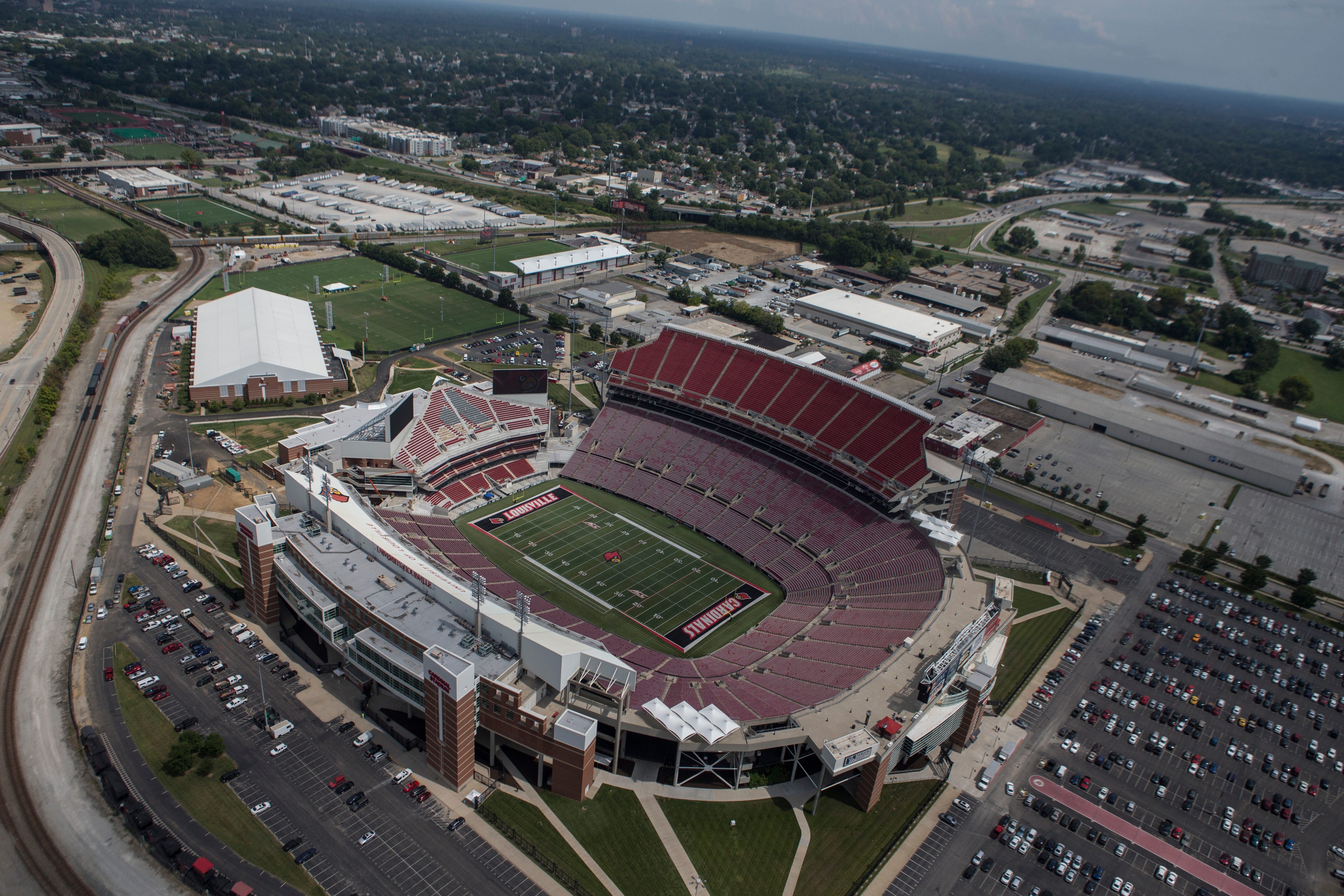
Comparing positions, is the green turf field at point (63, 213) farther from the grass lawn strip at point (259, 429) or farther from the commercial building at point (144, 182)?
the grass lawn strip at point (259, 429)

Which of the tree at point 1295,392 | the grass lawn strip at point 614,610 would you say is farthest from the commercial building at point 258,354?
the tree at point 1295,392

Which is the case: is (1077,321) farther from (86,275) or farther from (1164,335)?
(86,275)

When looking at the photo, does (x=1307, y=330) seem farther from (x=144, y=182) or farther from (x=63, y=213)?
(x=63, y=213)

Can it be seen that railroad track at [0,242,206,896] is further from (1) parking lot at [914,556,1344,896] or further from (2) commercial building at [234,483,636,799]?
(1) parking lot at [914,556,1344,896]

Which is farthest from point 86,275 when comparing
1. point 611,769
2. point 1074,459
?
point 1074,459

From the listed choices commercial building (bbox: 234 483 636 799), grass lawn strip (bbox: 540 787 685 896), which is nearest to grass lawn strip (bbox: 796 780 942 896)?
grass lawn strip (bbox: 540 787 685 896)

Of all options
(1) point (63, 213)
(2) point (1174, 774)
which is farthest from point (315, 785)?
(1) point (63, 213)
